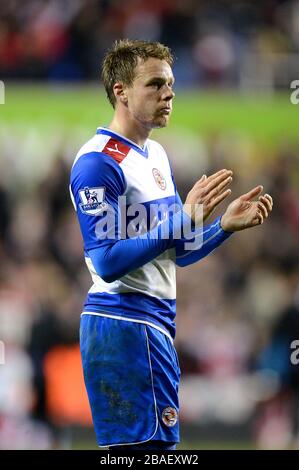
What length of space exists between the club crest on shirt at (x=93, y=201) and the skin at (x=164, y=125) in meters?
0.33

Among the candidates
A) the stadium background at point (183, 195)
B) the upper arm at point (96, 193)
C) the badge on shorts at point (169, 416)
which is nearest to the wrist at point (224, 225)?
the upper arm at point (96, 193)

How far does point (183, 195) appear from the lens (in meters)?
9.98

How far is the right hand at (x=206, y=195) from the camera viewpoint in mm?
4113

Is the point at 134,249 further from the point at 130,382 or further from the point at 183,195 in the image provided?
the point at 183,195

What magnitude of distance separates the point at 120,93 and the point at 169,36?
23.5 ft

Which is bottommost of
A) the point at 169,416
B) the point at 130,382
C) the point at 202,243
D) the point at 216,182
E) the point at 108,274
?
the point at 169,416

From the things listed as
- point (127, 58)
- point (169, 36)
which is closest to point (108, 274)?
point (127, 58)

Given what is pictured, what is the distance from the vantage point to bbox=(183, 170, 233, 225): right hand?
13.5 feet

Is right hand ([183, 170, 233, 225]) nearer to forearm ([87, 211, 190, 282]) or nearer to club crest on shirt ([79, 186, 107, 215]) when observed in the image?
forearm ([87, 211, 190, 282])

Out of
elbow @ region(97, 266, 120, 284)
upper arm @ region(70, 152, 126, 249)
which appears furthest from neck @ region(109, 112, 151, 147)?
elbow @ region(97, 266, 120, 284)

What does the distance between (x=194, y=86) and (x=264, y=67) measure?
0.83 m

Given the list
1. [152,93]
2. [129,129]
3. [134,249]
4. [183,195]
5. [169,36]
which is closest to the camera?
[134,249]

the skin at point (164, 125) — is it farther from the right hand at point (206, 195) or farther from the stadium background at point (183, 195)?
the stadium background at point (183, 195)
